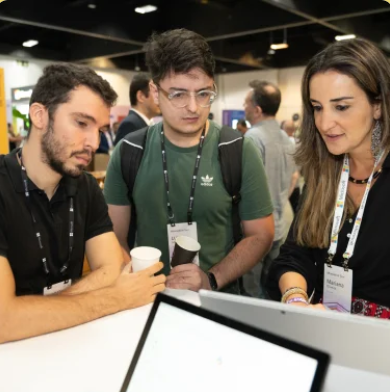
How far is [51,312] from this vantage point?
4.21ft

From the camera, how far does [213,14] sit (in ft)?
22.7

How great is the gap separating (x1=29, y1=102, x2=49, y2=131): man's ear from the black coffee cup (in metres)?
0.65

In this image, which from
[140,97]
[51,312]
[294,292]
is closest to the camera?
[51,312]

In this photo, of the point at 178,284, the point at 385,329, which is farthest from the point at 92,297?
the point at 385,329

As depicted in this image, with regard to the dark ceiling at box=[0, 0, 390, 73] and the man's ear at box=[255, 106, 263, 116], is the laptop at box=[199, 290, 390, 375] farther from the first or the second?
the dark ceiling at box=[0, 0, 390, 73]

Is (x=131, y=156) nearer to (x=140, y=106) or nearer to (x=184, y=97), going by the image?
(x=184, y=97)

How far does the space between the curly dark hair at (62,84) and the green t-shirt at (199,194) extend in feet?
1.24

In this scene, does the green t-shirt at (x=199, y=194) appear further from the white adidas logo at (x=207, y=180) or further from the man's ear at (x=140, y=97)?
the man's ear at (x=140, y=97)

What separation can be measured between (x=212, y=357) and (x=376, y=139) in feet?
3.44

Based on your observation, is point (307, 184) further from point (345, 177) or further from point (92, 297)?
point (92, 297)

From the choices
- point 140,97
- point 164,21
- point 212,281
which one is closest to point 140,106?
point 140,97

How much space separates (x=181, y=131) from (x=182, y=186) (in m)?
0.24

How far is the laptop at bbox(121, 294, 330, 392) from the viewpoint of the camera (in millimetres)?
627

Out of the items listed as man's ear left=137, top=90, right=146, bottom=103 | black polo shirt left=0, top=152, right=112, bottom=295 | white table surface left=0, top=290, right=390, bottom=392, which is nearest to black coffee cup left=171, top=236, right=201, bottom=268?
white table surface left=0, top=290, right=390, bottom=392
